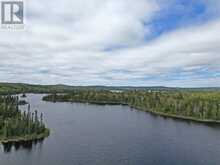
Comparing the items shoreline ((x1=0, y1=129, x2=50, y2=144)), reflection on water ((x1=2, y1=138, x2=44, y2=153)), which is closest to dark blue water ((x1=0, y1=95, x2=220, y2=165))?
reflection on water ((x1=2, y1=138, x2=44, y2=153))

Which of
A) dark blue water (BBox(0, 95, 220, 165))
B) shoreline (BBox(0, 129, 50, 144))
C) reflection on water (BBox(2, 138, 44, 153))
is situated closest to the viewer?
dark blue water (BBox(0, 95, 220, 165))

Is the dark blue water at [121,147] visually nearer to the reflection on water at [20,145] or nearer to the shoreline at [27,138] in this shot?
the reflection on water at [20,145]

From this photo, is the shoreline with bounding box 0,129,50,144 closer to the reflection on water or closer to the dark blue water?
the reflection on water

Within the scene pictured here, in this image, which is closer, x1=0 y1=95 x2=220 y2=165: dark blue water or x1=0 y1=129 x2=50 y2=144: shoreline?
x1=0 y1=95 x2=220 y2=165: dark blue water

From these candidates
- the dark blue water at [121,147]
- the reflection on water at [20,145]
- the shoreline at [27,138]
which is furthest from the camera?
the shoreline at [27,138]

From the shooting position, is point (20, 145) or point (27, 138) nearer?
point (20, 145)

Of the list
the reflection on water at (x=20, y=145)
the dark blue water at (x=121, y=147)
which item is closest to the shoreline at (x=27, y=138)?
the reflection on water at (x=20, y=145)

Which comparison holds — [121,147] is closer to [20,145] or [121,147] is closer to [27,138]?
[20,145]

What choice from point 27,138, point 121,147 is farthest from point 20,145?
point 121,147
